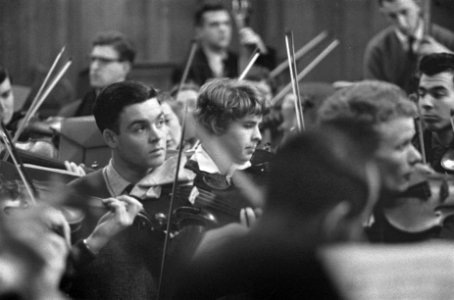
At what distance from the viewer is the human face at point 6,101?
6.03m

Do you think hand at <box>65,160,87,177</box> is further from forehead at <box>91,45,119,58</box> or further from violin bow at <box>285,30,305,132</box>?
forehead at <box>91,45,119,58</box>

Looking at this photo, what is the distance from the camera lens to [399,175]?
147 inches

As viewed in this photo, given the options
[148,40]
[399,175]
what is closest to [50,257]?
[399,175]

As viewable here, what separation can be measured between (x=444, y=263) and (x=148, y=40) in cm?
818

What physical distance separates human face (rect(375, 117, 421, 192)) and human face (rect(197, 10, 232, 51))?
4.07 metres

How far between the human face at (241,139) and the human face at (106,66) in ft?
7.99

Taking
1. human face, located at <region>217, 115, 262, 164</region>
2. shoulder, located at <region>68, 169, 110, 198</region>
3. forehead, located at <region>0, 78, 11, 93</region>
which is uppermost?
human face, located at <region>217, 115, 262, 164</region>

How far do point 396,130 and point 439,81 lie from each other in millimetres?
1620

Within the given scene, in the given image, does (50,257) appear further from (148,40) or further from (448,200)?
(148,40)

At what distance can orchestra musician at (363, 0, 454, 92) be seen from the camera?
22.7 feet

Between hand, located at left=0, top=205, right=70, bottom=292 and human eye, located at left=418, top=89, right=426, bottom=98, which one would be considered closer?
hand, located at left=0, top=205, right=70, bottom=292

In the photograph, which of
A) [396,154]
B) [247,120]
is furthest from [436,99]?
[396,154]

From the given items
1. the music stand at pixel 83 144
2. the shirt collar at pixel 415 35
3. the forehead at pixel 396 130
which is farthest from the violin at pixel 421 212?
the shirt collar at pixel 415 35

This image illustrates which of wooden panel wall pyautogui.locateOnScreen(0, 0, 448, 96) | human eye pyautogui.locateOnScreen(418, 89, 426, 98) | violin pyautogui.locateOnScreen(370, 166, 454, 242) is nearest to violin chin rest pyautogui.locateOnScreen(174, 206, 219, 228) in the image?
violin pyautogui.locateOnScreen(370, 166, 454, 242)
